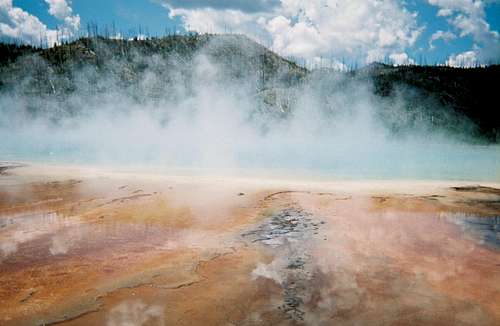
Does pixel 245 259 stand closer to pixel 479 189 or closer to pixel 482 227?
pixel 482 227

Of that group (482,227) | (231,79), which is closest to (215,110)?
(231,79)

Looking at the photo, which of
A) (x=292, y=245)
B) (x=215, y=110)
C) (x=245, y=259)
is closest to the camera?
(x=245, y=259)

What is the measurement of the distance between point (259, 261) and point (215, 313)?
4.07ft

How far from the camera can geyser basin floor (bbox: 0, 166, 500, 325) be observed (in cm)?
317

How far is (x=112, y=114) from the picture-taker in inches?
2362

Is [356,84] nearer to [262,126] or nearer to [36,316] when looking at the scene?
[262,126]

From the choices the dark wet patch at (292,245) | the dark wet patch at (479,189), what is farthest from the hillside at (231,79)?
the dark wet patch at (292,245)

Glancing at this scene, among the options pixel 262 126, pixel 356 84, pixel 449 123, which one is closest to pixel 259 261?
pixel 262 126

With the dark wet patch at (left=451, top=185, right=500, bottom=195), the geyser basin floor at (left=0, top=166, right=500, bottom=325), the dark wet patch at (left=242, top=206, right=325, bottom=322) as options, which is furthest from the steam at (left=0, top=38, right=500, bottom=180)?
the dark wet patch at (left=242, top=206, right=325, bottom=322)

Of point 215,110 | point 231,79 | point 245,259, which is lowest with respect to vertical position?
point 245,259

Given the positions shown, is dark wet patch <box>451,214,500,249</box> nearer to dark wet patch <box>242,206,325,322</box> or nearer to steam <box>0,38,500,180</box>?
dark wet patch <box>242,206,325,322</box>

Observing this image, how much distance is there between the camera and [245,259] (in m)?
4.37

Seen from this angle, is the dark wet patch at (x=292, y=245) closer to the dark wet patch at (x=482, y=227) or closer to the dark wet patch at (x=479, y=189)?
the dark wet patch at (x=482, y=227)

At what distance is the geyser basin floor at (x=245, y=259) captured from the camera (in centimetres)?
317
